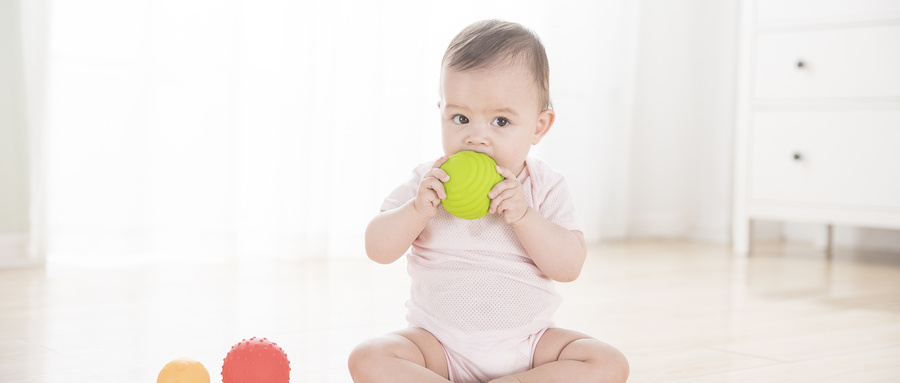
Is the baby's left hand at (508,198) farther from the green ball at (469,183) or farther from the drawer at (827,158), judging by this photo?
the drawer at (827,158)

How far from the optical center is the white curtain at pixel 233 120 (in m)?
1.97

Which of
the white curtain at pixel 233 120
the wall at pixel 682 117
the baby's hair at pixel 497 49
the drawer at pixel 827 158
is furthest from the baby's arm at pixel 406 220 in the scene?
the wall at pixel 682 117

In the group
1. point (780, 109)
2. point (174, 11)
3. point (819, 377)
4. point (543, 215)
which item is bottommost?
point (819, 377)

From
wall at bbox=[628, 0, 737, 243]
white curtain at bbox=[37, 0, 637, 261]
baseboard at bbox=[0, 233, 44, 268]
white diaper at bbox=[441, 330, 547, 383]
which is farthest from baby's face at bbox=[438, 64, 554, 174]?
wall at bbox=[628, 0, 737, 243]

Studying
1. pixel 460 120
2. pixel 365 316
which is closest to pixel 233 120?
pixel 365 316

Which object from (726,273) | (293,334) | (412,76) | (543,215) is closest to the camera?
(543,215)

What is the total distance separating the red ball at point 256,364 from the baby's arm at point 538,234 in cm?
28

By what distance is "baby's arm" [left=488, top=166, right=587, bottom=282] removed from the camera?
99 centimetres

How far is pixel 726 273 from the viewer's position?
86.7 inches

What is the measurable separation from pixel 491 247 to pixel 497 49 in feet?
0.74

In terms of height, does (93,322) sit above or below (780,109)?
below

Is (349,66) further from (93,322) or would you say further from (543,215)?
(543,215)

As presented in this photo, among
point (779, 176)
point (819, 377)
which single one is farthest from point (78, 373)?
point (779, 176)

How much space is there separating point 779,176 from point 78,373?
6.31 feet
